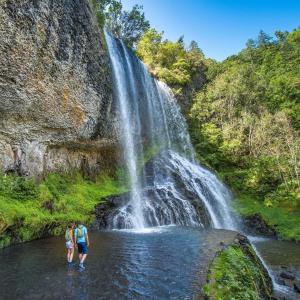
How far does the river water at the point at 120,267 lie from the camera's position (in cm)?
764

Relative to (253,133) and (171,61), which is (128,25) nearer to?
(171,61)

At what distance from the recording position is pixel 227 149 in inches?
1207

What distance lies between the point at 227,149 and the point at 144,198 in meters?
13.5

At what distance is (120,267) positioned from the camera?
9.67 metres

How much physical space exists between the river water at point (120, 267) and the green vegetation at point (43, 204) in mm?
805

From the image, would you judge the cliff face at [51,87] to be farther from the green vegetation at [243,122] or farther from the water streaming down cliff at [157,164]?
the green vegetation at [243,122]

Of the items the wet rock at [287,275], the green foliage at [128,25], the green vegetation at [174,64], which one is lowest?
the wet rock at [287,275]

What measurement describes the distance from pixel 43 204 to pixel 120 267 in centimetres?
775

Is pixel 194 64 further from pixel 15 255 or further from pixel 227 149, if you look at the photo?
pixel 15 255

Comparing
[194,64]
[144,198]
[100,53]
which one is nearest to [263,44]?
[194,64]

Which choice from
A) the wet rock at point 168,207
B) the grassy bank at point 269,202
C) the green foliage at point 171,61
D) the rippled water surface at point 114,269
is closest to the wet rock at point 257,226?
the grassy bank at point 269,202

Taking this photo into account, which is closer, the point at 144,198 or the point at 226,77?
the point at 144,198

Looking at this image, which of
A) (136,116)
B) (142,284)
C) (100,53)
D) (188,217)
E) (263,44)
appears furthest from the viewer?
(263,44)

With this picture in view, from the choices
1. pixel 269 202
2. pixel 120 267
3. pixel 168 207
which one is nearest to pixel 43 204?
→ pixel 168 207
